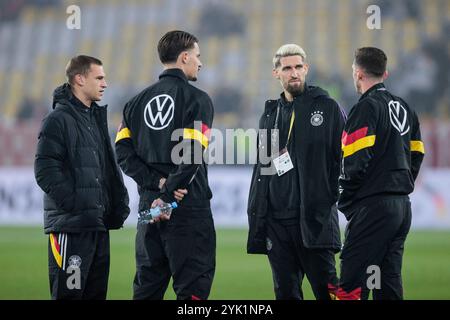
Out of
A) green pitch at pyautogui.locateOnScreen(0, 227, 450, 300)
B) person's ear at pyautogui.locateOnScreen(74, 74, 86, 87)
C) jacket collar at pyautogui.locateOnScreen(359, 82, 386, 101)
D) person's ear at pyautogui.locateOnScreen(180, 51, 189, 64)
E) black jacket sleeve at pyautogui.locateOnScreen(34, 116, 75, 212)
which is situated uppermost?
person's ear at pyautogui.locateOnScreen(180, 51, 189, 64)

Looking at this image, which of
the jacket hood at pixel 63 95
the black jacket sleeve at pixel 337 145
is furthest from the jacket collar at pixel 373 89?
the jacket hood at pixel 63 95

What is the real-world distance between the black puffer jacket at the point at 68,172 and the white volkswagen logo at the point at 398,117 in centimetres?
196

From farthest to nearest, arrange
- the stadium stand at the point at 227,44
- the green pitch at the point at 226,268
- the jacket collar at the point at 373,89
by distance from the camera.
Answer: the stadium stand at the point at 227,44 < the green pitch at the point at 226,268 < the jacket collar at the point at 373,89

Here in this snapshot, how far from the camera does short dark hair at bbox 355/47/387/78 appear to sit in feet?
17.7

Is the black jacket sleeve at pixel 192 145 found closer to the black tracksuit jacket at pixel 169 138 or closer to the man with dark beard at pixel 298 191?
the black tracksuit jacket at pixel 169 138

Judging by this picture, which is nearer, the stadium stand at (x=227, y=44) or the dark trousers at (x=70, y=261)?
the dark trousers at (x=70, y=261)

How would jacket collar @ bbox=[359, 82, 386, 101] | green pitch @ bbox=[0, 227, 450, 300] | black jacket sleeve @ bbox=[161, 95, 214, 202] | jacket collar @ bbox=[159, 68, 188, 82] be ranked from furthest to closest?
green pitch @ bbox=[0, 227, 450, 300], jacket collar @ bbox=[359, 82, 386, 101], jacket collar @ bbox=[159, 68, 188, 82], black jacket sleeve @ bbox=[161, 95, 214, 202]

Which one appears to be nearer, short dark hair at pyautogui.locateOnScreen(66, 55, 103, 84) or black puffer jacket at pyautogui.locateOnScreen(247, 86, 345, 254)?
black puffer jacket at pyautogui.locateOnScreen(247, 86, 345, 254)

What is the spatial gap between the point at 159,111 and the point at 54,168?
0.77 metres

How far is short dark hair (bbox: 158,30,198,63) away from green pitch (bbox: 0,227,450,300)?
133 inches

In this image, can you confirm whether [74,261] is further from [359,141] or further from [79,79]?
[359,141]

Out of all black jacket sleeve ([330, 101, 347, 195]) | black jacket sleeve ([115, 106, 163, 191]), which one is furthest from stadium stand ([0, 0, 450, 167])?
black jacket sleeve ([115, 106, 163, 191])

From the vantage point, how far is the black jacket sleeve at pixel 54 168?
527cm

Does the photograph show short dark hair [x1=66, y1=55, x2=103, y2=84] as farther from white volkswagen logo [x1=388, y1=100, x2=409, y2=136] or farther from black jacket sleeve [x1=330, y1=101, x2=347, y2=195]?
white volkswagen logo [x1=388, y1=100, x2=409, y2=136]
